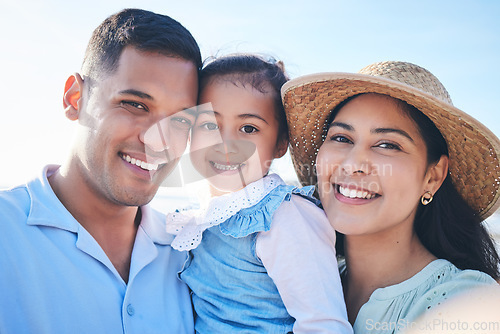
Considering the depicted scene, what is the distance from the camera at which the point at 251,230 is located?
2305 mm

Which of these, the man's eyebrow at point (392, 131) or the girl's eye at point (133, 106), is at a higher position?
the man's eyebrow at point (392, 131)

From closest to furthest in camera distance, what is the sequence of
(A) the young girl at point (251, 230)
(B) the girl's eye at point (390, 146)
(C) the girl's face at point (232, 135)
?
(A) the young girl at point (251, 230), (B) the girl's eye at point (390, 146), (C) the girl's face at point (232, 135)

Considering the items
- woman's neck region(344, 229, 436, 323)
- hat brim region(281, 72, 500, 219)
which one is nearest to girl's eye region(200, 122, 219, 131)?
hat brim region(281, 72, 500, 219)

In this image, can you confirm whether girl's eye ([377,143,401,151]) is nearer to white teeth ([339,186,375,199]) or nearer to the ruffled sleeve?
white teeth ([339,186,375,199])

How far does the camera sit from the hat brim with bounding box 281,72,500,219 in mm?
2320

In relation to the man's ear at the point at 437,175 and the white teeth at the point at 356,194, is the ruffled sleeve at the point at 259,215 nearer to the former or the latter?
the white teeth at the point at 356,194

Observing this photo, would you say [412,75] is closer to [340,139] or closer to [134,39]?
[340,139]

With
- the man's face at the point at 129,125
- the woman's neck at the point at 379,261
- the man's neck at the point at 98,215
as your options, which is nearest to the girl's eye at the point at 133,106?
the man's face at the point at 129,125

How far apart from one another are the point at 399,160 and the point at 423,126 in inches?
12.1

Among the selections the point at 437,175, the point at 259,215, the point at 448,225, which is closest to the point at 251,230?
the point at 259,215

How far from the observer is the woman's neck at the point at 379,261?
2.51m

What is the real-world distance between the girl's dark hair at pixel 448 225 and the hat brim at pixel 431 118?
51 mm

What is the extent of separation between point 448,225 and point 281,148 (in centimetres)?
128

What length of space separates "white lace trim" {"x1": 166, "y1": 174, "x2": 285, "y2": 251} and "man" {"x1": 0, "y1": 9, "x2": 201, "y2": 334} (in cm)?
18
